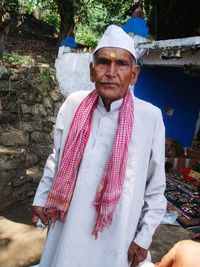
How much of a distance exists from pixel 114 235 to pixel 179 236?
Result: 8.43 ft

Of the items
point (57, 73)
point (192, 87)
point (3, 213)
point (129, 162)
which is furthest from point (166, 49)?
point (57, 73)

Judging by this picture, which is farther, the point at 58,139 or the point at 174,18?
the point at 174,18

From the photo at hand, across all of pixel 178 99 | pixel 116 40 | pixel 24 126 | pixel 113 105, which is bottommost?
pixel 24 126

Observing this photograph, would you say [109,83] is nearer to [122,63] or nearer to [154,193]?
[122,63]

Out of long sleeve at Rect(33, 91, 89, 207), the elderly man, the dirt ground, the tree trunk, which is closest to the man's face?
the elderly man

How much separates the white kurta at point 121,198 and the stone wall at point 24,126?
2650mm

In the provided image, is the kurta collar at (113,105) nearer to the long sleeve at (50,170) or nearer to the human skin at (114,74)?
the human skin at (114,74)

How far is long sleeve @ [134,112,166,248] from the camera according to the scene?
73.1 inches

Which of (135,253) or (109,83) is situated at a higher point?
(109,83)

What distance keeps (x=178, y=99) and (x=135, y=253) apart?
6.40 meters

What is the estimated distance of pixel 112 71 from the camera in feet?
5.92

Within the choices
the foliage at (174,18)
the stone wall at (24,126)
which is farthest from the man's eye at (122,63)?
the foliage at (174,18)

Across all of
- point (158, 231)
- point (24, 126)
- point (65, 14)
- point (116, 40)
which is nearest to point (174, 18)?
point (65, 14)

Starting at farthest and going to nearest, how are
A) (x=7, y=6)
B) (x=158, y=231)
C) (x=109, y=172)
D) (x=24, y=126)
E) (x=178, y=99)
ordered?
(x=7, y=6) → (x=178, y=99) → (x=24, y=126) → (x=158, y=231) → (x=109, y=172)
